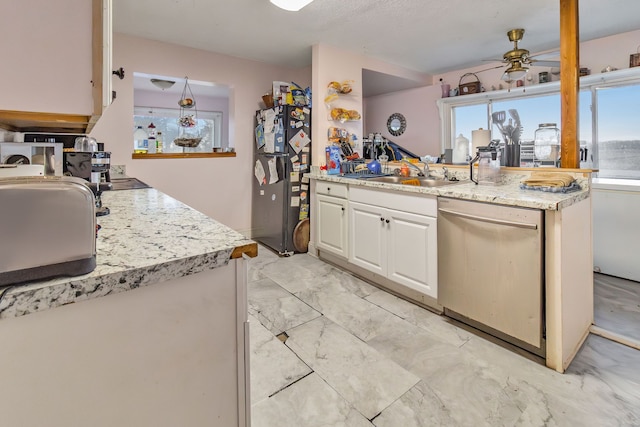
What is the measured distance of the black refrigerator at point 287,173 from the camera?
3.43 meters

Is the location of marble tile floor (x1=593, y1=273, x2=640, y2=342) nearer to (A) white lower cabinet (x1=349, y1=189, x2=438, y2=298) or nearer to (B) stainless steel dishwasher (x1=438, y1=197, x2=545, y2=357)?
(B) stainless steel dishwasher (x1=438, y1=197, x2=545, y2=357)

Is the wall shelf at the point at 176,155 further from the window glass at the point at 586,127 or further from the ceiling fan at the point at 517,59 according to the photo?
the window glass at the point at 586,127

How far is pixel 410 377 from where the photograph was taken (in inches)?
62.0

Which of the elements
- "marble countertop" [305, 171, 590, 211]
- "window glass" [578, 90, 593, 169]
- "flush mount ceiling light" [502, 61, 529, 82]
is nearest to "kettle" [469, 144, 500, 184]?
"marble countertop" [305, 171, 590, 211]

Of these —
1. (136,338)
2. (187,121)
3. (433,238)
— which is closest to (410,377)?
(433,238)

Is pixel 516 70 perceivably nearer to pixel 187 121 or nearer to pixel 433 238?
pixel 433 238

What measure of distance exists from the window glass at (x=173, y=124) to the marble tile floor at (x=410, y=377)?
15.6 ft

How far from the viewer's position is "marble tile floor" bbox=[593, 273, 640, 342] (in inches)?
79.0

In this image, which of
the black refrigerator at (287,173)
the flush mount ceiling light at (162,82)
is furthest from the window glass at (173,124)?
the black refrigerator at (287,173)

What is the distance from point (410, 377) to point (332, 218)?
1744 mm

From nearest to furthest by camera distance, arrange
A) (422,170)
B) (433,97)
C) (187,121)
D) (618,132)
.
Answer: (422,170) < (618,132) < (187,121) < (433,97)

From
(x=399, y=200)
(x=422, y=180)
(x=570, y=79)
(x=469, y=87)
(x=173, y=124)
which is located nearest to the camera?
(x=570, y=79)

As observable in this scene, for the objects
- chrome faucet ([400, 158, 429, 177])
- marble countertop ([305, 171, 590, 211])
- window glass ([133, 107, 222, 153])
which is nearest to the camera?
marble countertop ([305, 171, 590, 211])

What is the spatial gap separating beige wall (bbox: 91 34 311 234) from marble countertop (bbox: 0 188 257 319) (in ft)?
8.07
